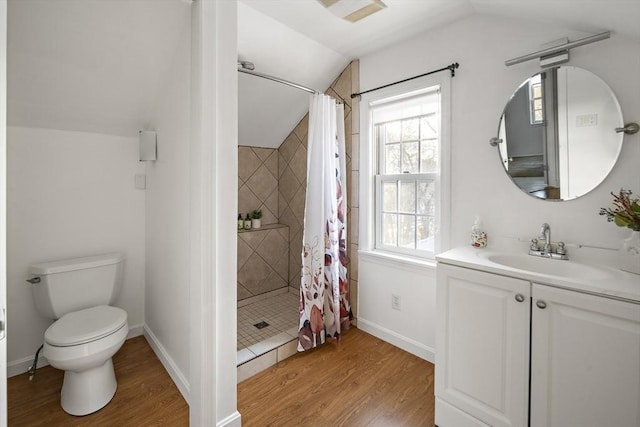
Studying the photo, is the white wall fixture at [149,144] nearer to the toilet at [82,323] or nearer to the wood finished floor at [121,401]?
the toilet at [82,323]

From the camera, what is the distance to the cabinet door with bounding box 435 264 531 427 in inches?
51.1

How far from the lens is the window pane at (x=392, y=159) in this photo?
242 cm

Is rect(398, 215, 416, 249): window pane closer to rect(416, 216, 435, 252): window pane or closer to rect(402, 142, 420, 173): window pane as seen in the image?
rect(416, 216, 435, 252): window pane

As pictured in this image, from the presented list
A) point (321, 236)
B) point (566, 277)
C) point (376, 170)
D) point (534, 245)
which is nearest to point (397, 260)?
point (321, 236)

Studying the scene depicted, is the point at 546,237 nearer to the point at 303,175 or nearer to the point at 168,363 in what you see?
the point at 303,175

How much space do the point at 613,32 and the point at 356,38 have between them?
4.69ft

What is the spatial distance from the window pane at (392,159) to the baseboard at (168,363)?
6.63ft

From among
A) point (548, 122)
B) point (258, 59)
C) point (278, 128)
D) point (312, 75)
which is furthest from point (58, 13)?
point (548, 122)

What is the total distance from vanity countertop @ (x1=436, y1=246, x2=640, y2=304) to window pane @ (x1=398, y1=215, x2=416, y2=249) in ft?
1.93

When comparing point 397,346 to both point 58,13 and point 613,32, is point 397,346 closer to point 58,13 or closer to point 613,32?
point 613,32

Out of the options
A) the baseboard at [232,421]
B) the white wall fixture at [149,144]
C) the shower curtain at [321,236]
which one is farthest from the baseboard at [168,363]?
the white wall fixture at [149,144]

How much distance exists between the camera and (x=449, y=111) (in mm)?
1976

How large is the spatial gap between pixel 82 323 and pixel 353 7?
2441 millimetres

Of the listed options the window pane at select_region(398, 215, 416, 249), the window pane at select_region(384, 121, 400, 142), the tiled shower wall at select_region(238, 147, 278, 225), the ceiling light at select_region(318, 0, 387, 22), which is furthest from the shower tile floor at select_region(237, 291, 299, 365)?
the ceiling light at select_region(318, 0, 387, 22)
